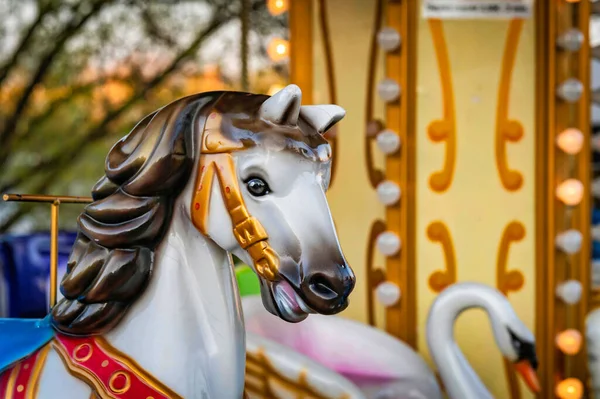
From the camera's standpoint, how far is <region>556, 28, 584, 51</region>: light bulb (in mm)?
1982

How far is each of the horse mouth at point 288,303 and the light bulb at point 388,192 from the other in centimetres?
118

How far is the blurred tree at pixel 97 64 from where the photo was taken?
4438 millimetres

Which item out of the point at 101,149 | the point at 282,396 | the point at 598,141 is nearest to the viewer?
the point at 282,396

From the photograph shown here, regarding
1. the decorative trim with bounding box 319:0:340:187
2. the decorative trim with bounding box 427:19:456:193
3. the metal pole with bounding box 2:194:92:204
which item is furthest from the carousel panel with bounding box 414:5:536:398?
the metal pole with bounding box 2:194:92:204

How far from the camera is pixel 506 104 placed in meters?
2.05

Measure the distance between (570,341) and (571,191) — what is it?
431 millimetres

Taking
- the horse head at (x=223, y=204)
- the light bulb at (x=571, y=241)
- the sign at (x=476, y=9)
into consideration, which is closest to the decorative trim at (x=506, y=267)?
the light bulb at (x=571, y=241)

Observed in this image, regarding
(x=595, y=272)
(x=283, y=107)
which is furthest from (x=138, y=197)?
(x=595, y=272)

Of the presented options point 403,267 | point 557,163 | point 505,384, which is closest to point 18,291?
point 403,267

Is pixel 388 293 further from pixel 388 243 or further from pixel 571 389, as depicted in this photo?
pixel 571 389

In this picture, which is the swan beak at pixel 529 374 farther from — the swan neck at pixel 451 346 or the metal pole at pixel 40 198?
the metal pole at pixel 40 198

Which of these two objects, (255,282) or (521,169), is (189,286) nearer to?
(255,282)

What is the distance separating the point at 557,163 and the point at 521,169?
0.10 metres

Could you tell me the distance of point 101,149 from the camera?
5.29 metres
